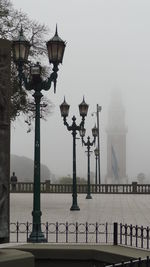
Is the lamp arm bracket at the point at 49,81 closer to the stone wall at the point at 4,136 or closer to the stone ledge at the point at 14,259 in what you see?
the stone wall at the point at 4,136

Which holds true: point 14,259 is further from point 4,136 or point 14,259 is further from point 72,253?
point 72,253

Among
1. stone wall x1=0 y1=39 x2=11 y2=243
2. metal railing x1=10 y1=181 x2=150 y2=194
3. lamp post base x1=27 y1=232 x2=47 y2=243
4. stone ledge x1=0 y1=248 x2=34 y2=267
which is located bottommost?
metal railing x1=10 y1=181 x2=150 y2=194

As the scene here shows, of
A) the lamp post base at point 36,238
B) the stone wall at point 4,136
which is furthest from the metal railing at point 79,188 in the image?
the stone wall at point 4,136

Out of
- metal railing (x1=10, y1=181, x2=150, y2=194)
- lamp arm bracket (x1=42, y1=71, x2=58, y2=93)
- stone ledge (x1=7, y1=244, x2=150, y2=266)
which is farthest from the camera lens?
→ metal railing (x1=10, y1=181, x2=150, y2=194)

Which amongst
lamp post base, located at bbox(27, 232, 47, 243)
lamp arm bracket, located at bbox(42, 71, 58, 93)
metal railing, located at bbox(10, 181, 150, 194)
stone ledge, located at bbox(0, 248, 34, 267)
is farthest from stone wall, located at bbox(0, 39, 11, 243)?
metal railing, located at bbox(10, 181, 150, 194)

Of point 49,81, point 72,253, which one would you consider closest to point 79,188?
point 49,81

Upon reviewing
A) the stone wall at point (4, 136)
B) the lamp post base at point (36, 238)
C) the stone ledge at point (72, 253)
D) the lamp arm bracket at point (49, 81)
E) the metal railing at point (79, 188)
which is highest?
the lamp arm bracket at point (49, 81)

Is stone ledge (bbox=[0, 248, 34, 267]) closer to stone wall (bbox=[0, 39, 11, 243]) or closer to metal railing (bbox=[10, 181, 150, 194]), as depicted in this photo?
stone wall (bbox=[0, 39, 11, 243])

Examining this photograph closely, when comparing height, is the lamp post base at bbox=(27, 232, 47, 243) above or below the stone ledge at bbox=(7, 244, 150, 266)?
below

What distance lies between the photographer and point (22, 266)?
670 centimetres

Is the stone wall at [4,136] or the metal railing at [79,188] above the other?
the stone wall at [4,136]

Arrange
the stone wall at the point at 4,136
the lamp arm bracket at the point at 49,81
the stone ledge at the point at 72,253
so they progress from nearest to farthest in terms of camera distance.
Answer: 1. the stone wall at the point at 4,136
2. the stone ledge at the point at 72,253
3. the lamp arm bracket at the point at 49,81

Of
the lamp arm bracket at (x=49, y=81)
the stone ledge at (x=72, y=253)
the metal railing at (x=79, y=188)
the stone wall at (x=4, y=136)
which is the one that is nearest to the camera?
the stone wall at (x=4, y=136)

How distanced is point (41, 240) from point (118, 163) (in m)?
108
